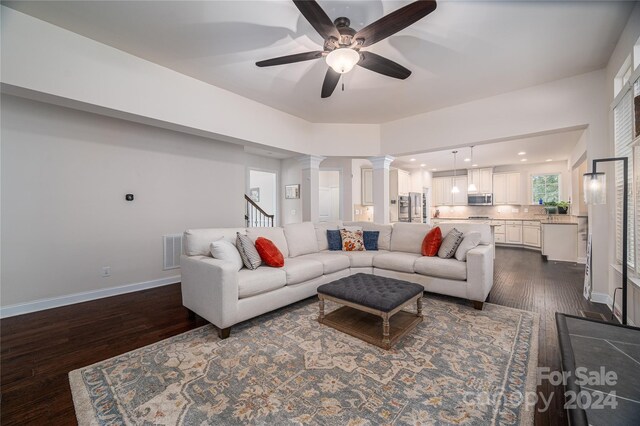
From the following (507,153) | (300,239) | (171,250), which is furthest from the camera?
(507,153)

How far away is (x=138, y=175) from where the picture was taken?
3859 mm

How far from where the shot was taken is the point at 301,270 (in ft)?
10.1

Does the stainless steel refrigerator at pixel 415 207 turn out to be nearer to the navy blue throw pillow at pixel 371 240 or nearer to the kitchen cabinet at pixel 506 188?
the kitchen cabinet at pixel 506 188

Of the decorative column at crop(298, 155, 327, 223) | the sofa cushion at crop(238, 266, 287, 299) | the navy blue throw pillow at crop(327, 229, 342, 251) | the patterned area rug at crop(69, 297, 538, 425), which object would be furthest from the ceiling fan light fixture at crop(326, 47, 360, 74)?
the decorative column at crop(298, 155, 327, 223)

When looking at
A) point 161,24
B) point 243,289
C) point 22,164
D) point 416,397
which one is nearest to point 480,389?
point 416,397

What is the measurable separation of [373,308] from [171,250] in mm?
3493

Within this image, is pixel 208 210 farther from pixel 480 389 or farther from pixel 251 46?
pixel 480 389

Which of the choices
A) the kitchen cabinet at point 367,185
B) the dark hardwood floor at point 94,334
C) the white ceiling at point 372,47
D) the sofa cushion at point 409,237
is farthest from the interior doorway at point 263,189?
the dark hardwood floor at point 94,334

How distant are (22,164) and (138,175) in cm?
114

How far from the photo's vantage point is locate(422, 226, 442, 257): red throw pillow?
353 centimetres

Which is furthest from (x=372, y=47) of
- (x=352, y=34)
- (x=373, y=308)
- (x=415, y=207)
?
(x=415, y=207)

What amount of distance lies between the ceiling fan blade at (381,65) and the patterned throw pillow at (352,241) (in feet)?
7.92

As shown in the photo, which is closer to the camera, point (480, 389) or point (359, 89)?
point (480, 389)

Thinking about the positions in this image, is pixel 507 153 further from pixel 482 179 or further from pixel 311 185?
pixel 311 185
